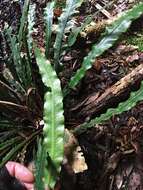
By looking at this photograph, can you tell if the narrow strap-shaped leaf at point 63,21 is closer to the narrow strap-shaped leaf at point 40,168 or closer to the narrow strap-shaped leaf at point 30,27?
the narrow strap-shaped leaf at point 30,27

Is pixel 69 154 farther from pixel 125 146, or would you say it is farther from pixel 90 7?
pixel 90 7

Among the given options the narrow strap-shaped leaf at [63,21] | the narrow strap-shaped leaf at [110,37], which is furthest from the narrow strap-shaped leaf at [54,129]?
the narrow strap-shaped leaf at [63,21]

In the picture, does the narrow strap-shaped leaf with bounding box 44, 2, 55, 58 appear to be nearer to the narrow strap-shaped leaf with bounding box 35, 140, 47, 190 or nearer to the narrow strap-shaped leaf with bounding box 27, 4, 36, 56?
the narrow strap-shaped leaf with bounding box 27, 4, 36, 56

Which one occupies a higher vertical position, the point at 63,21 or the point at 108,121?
the point at 63,21

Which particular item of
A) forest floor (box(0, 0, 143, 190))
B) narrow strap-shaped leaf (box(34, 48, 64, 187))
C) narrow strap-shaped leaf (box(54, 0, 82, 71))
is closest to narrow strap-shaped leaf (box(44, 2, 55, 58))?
narrow strap-shaped leaf (box(54, 0, 82, 71))

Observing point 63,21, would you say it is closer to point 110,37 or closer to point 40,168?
point 110,37

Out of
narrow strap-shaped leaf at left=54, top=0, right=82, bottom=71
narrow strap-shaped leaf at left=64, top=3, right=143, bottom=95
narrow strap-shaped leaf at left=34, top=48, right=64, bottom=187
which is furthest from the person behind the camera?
narrow strap-shaped leaf at left=54, top=0, right=82, bottom=71

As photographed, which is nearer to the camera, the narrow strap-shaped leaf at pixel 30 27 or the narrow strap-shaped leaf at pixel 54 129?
the narrow strap-shaped leaf at pixel 54 129

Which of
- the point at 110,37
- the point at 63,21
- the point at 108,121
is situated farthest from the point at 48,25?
the point at 108,121
